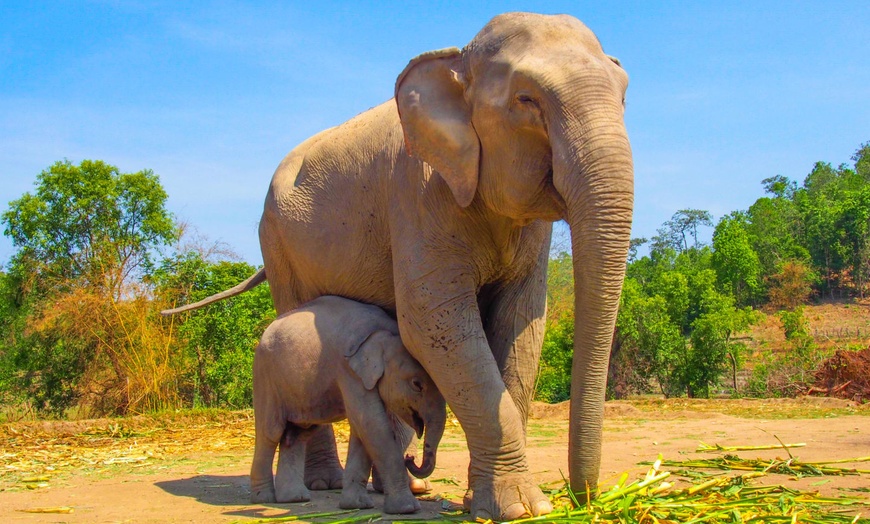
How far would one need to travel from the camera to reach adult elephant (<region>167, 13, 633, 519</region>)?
13.0ft

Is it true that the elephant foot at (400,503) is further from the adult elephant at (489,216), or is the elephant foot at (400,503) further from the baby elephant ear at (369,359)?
the baby elephant ear at (369,359)

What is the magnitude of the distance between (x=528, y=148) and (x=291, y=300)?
10.1ft

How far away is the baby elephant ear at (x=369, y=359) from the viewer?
5.20m

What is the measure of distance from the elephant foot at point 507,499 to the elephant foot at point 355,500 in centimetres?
83

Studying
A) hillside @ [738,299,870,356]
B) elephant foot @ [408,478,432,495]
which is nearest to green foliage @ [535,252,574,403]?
hillside @ [738,299,870,356]

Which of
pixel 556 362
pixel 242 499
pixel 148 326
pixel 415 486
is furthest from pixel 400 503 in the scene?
pixel 556 362

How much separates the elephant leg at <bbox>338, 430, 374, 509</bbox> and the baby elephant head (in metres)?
Answer: 0.28

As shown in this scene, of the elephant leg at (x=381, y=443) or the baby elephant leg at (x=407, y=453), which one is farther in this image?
the baby elephant leg at (x=407, y=453)

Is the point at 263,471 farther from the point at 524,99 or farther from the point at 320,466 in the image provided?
the point at 524,99

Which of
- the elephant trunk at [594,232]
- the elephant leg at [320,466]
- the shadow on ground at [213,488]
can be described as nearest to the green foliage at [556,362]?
the shadow on ground at [213,488]

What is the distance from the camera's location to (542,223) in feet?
17.5

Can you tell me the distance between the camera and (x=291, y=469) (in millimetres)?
5809

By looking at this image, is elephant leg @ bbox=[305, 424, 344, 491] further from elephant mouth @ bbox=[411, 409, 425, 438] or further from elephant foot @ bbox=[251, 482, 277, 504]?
elephant mouth @ bbox=[411, 409, 425, 438]

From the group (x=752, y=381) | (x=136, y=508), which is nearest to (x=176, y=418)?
(x=136, y=508)
